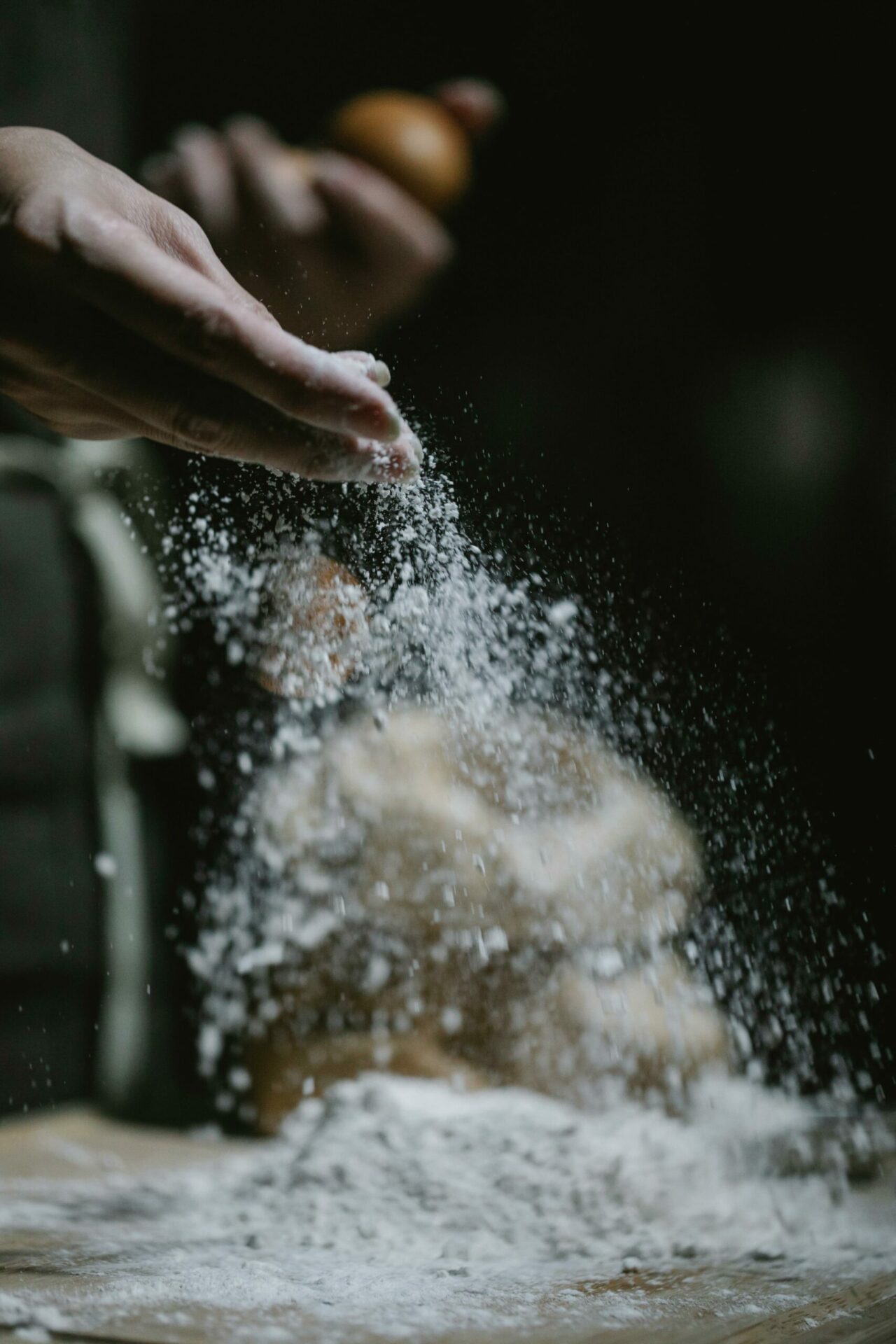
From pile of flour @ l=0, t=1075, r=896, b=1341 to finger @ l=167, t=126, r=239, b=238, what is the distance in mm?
599

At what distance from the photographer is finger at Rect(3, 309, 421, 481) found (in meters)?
0.34

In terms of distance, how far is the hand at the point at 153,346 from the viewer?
321mm

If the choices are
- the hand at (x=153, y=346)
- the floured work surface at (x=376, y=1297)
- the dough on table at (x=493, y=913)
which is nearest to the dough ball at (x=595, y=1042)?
the dough on table at (x=493, y=913)

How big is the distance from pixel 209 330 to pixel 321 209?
56cm

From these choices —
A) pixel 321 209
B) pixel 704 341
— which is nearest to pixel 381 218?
pixel 321 209

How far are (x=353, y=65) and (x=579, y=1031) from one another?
0.77 meters

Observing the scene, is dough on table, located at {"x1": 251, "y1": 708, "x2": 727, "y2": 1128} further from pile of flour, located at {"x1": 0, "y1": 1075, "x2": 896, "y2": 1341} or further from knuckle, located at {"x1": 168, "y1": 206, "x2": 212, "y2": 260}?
knuckle, located at {"x1": 168, "y1": 206, "x2": 212, "y2": 260}

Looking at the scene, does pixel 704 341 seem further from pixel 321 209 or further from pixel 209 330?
pixel 209 330

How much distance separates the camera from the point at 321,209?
82cm

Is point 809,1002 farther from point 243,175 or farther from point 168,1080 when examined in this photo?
point 243,175

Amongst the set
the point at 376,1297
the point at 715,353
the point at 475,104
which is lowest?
the point at 376,1297

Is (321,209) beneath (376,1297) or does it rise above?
above

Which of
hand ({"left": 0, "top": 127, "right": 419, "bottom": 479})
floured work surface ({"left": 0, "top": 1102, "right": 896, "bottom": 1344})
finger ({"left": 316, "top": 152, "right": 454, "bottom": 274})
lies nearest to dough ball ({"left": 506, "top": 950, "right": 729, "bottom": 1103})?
floured work surface ({"left": 0, "top": 1102, "right": 896, "bottom": 1344})

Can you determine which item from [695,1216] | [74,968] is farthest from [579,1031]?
[74,968]
